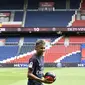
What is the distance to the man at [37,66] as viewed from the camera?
5.46 metres

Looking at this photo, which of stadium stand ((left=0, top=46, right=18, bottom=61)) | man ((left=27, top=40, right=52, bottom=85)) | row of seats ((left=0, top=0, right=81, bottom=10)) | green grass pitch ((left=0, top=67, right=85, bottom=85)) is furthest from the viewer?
row of seats ((left=0, top=0, right=81, bottom=10))

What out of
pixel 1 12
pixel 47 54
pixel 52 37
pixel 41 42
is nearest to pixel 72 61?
pixel 47 54

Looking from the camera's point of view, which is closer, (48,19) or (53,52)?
(53,52)

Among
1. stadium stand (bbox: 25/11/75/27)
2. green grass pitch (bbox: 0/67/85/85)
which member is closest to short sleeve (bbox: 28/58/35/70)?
green grass pitch (bbox: 0/67/85/85)

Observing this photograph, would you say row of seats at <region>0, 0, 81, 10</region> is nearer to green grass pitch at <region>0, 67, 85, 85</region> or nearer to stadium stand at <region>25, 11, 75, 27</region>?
stadium stand at <region>25, 11, 75, 27</region>

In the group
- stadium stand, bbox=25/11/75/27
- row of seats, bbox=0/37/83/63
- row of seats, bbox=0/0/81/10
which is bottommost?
row of seats, bbox=0/37/83/63

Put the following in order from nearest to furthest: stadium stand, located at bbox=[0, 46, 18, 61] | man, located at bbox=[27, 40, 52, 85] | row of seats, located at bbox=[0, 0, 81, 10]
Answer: man, located at bbox=[27, 40, 52, 85], stadium stand, located at bbox=[0, 46, 18, 61], row of seats, located at bbox=[0, 0, 81, 10]

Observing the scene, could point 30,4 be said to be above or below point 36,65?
above

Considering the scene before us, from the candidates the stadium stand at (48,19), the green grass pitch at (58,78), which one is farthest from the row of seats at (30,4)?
the green grass pitch at (58,78)

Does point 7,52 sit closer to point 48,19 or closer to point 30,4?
point 48,19

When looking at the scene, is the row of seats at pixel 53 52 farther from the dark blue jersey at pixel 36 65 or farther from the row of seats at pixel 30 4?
the dark blue jersey at pixel 36 65

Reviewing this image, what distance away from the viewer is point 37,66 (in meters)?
5.62

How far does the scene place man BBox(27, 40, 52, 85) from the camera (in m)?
5.46

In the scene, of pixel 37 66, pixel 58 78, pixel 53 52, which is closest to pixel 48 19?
pixel 53 52
